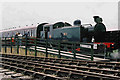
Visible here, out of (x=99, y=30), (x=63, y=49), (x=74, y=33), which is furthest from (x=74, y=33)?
(x=63, y=49)

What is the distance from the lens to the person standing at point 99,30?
48.2ft

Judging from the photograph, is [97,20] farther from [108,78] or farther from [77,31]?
[108,78]

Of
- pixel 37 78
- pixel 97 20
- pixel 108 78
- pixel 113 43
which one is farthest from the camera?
pixel 97 20

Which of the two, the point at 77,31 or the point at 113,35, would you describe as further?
the point at 77,31

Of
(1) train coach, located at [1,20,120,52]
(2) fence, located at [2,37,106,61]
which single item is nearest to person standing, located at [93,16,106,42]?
(1) train coach, located at [1,20,120,52]

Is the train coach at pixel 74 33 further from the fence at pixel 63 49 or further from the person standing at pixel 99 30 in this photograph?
the fence at pixel 63 49

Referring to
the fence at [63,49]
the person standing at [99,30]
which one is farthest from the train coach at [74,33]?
the fence at [63,49]

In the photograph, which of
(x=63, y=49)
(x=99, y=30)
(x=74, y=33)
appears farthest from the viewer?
(x=74, y=33)

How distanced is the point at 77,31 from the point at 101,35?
212 cm

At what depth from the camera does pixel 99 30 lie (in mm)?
14750

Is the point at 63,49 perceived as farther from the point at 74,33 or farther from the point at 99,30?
the point at 99,30

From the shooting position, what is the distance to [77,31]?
15.5 m

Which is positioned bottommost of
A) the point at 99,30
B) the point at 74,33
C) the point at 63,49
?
the point at 63,49

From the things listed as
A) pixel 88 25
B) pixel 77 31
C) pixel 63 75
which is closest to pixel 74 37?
pixel 77 31
